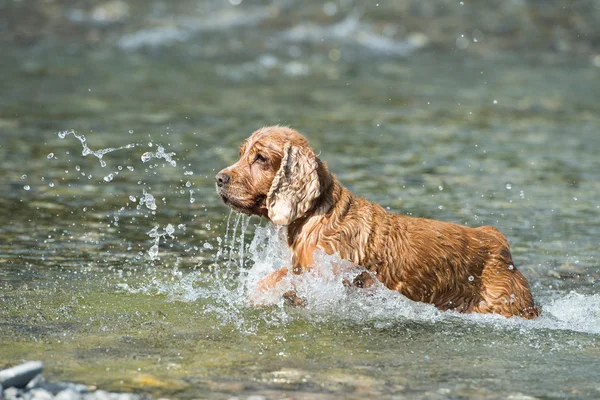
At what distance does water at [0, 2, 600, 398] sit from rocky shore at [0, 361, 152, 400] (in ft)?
0.77

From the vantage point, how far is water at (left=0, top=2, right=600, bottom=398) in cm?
648

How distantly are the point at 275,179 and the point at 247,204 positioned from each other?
0.99 feet

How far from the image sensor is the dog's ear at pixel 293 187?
7535 millimetres

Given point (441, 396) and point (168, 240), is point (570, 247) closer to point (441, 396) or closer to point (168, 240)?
point (168, 240)

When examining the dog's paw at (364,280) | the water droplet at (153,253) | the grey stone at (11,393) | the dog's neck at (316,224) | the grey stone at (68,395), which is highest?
the dog's neck at (316,224)

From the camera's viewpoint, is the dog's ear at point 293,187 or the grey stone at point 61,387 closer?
the grey stone at point 61,387

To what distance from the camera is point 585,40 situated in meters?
31.8

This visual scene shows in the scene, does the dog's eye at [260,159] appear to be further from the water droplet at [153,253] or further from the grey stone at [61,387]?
the grey stone at [61,387]

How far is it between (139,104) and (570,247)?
11.9m

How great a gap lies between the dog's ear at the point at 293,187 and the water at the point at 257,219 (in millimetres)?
435

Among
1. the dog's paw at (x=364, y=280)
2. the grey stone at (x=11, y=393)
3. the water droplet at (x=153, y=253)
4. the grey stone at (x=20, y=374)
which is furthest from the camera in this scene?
the water droplet at (x=153, y=253)

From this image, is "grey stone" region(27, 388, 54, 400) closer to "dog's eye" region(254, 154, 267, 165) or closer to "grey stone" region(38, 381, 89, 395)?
"grey stone" region(38, 381, 89, 395)

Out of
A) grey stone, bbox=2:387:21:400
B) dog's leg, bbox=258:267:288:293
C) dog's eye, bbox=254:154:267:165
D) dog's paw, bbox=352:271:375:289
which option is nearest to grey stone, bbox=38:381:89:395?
grey stone, bbox=2:387:21:400

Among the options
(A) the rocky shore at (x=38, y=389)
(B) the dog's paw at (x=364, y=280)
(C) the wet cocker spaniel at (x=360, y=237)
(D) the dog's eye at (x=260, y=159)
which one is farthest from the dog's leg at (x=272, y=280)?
(A) the rocky shore at (x=38, y=389)
